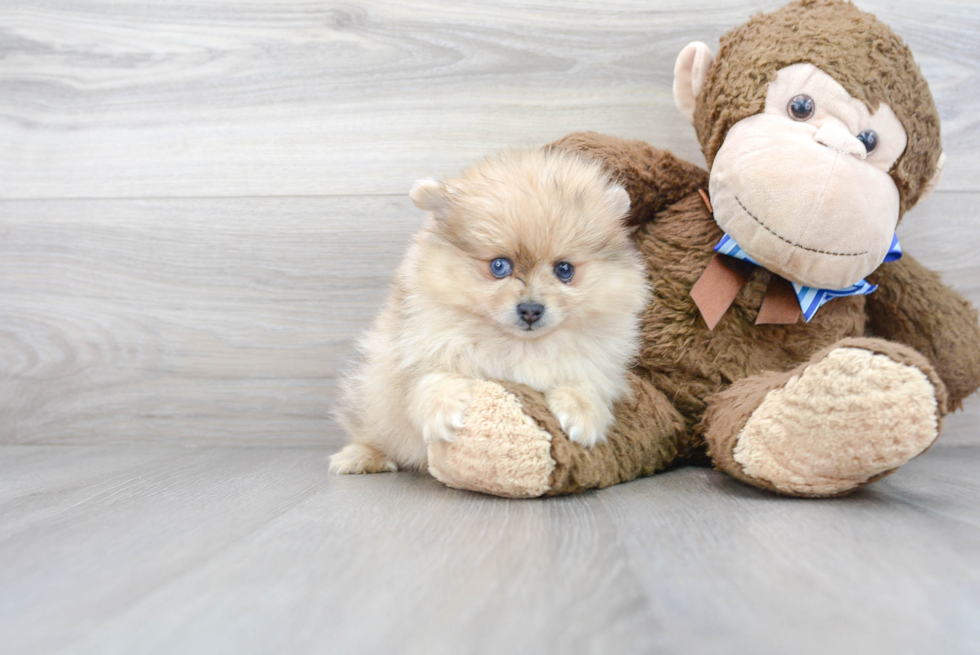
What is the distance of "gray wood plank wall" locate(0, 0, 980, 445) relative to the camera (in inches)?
60.4

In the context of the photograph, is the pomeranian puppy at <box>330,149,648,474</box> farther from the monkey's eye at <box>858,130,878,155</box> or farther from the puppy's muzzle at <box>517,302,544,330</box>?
the monkey's eye at <box>858,130,878,155</box>

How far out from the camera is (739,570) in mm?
711

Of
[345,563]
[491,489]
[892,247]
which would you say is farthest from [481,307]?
[892,247]

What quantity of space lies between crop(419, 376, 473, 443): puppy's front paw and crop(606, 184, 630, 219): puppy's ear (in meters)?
0.37

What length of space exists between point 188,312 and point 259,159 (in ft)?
1.27

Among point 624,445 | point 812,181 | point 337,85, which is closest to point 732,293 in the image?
point 812,181

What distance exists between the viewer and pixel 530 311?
3.42 feet

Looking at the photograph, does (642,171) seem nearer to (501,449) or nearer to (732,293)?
(732,293)

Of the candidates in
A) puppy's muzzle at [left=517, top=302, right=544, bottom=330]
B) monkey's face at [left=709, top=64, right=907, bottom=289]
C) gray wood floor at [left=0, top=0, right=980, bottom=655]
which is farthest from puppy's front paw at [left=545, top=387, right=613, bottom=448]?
monkey's face at [left=709, top=64, right=907, bottom=289]

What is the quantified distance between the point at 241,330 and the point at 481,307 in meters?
0.77

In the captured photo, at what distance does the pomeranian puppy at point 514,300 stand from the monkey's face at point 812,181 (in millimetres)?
193

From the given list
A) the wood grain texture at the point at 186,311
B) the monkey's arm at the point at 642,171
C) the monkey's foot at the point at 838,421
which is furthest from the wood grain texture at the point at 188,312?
the monkey's foot at the point at 838,421

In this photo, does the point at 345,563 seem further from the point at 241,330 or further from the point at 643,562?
the point at 241,330

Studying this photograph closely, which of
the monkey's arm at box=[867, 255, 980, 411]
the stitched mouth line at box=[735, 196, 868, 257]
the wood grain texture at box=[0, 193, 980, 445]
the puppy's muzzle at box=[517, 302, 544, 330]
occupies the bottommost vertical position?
→ the wood grain texture at box=[0, 193, 980, 445]
